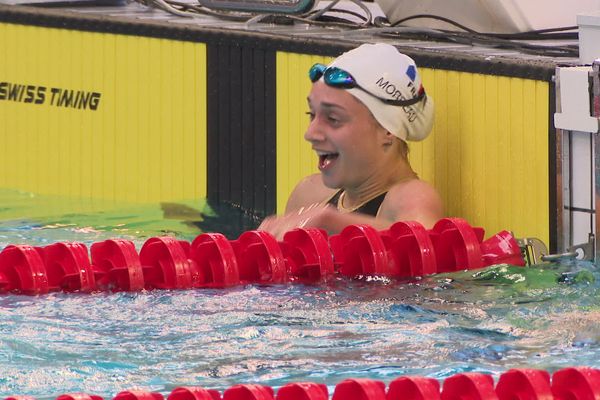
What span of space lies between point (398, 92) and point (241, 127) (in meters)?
1.18

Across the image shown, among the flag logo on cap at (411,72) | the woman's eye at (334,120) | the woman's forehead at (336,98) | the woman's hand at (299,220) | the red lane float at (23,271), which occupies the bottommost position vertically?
the red lane float at (23,271)

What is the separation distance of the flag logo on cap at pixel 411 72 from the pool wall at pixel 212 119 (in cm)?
22

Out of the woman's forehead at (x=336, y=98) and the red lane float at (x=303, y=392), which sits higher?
the woman's forehead at (x=336, y=98)

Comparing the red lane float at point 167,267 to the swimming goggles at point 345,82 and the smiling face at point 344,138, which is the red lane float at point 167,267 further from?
the swimming goggles at point 345,82

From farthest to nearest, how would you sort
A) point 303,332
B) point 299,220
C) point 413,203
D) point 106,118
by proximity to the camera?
point 106,118 < point 299,220 < point 413,203 < point 303,332

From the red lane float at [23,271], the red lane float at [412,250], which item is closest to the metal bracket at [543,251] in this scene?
the red lane float at [412,250]

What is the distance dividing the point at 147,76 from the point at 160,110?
15cm

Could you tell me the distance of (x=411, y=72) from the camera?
500cm

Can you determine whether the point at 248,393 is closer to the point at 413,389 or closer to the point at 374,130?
the point at 413,389

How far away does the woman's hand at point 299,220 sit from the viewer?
203 inches

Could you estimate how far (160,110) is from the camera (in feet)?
20.6

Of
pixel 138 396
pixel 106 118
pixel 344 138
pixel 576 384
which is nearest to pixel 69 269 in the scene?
pixel 344 138

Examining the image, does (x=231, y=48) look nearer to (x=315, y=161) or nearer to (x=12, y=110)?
(x=315, y=161)

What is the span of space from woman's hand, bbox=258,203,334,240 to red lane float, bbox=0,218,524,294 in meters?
0.36
